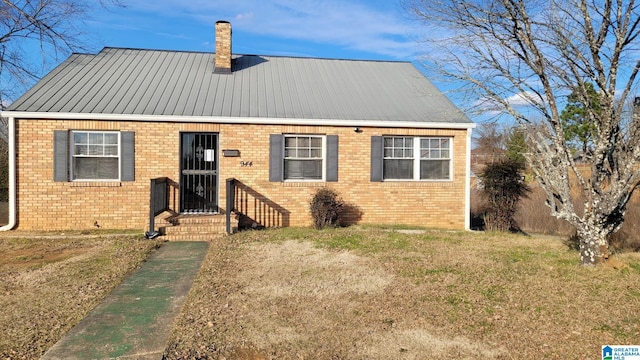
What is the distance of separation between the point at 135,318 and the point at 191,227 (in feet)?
16.0

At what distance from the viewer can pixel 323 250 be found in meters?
7.65

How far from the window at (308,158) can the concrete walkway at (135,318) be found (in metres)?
4.39

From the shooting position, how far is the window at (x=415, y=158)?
1119 cm

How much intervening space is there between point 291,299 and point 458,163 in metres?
7.78

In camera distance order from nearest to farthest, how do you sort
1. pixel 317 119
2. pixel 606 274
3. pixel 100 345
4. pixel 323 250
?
pixel 100 345 < pixel 606 274 < pixel 323 250 < pixel 317 119

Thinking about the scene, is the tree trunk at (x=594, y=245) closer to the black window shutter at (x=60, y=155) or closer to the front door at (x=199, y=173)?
the front door at (x=199, y=173)

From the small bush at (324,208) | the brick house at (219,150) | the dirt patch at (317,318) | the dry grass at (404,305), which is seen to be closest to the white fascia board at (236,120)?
the brick house at (219,150)

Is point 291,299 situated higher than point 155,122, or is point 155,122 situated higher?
point 155,122

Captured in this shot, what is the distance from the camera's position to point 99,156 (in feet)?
32.7

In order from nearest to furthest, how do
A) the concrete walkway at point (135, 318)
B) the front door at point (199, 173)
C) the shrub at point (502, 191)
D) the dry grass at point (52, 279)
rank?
the concrete walkway at point (135, 318)
the dry grass at point (52, 279)
the front door at point (199, 173)
the shrub at point (502, 191)

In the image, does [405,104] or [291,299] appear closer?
[291,299]

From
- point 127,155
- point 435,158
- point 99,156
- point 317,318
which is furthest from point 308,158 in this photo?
point 317,318

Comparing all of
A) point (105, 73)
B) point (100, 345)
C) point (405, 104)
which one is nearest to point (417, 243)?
point (405, 104)

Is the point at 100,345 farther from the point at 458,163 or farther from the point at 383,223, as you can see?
the point at 458,163
